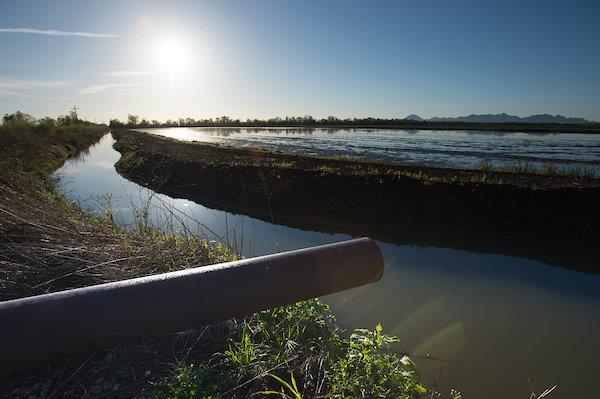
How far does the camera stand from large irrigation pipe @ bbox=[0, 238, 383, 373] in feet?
7.25

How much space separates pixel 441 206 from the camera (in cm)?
1044

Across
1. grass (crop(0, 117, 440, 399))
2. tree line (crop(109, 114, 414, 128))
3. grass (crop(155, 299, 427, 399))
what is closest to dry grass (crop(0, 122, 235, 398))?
grass (crop(0, 117, 440, 399))

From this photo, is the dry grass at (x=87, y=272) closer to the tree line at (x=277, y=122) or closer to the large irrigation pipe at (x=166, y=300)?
the large irrigation pipe at (x=166, y=300)

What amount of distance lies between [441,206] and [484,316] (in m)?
5.04

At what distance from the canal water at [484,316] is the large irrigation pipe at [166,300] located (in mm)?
1920

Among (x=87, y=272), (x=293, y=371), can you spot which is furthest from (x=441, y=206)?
(x=87, y=272)

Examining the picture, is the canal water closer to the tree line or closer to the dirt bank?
the dirt bank

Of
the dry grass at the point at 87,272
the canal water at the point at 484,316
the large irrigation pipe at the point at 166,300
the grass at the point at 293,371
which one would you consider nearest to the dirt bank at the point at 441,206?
the canal water at the point at 484,316

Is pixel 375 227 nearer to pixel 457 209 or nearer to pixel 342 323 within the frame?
pixel 457 209

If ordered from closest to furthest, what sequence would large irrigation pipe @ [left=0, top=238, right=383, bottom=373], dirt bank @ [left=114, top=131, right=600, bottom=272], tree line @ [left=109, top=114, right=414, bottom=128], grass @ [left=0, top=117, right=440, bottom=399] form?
large irrigation pipe @ [left=0, top=238, right=383, bottom=373] → grass @ [left=0, top=117, right=440, bottom=399] → dirt bank @ [left=114, top=131, right=600, bottom=272] → tree line @ [left=109, top=114, right=414, bottom=128]

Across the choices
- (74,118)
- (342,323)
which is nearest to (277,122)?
(74,118)

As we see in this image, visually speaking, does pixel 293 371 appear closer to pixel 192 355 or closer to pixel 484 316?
pixel 192 355

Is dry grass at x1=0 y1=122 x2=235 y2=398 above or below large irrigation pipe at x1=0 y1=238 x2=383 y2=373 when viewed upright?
below

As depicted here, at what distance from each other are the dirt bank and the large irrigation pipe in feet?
17.2
